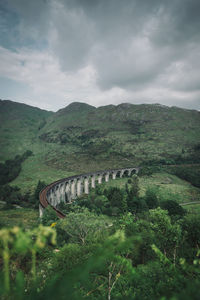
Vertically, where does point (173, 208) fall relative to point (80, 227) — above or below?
below

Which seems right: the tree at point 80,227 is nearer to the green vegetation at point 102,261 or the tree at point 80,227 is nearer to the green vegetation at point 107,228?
the green vegetation at point 102,261

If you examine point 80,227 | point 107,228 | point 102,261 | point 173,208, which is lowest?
point 173,208

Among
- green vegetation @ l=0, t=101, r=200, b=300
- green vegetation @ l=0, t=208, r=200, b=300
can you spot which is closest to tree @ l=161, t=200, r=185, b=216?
green vegetation @ l=0, t=101, r=200, b=300

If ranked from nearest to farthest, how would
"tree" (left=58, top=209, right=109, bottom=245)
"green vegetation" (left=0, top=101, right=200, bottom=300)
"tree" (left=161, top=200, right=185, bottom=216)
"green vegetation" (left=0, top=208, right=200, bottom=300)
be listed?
"green vegetation" (left=0, top=208, right=200, bottom=300)
"green vegetation" (left=0, top=101, right=200, bottom=300)
"tree" (left=58, top=209, right=109, bottom=245)
"tree" (left=161, top=200, right=185, bottom=216)

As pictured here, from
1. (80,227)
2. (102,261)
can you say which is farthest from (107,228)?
(102,261)

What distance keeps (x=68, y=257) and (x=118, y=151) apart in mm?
153857

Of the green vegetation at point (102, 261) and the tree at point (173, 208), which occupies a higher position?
the green vegetation at point (102, 261)

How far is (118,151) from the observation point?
545 ft

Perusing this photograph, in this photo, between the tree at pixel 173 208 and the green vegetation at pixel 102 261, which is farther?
the tree at pixel 173 208

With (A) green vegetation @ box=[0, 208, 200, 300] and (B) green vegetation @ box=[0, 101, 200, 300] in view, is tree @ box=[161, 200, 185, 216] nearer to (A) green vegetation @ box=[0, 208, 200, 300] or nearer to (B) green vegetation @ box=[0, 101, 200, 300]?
(B) green vegetation @ box=[0, 101, 200, 300]

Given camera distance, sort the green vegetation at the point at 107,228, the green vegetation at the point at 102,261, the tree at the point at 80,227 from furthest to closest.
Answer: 1. the tree at the point at 80,227
2. the green vegetation at the point at 107,228
3. the green vegetation at the point at 102,261

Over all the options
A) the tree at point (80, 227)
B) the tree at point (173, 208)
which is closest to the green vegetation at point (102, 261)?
the tree at point (80, 227)

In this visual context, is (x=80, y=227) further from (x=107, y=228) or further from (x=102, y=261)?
(x=102, y=261)

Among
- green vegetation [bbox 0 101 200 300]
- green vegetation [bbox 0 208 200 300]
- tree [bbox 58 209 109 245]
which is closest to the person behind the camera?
green vegetation [bbox 0 208 200 300]
